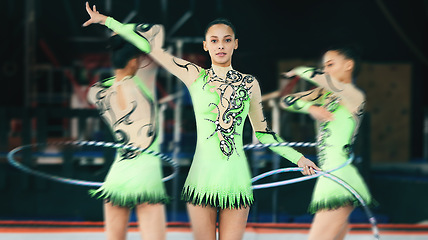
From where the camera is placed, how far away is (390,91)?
1016 cm

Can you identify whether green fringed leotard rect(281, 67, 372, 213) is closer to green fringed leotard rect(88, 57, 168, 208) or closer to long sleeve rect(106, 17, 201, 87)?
long sleeve rect(106, 17, 201, 87)

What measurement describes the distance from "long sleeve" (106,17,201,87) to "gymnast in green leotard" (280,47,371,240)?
791mm

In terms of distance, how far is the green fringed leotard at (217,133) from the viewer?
2.91 metres

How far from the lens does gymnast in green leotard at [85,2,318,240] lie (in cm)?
291

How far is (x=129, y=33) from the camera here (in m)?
3.06

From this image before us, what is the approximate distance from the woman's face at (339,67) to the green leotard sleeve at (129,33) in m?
1.20

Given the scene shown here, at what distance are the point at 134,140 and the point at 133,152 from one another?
0.27 feet

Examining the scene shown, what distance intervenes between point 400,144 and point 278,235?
6.39 metres

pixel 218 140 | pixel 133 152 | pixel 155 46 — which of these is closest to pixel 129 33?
pixel 155 46

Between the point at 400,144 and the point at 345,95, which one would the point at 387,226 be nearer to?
the point at 345,95

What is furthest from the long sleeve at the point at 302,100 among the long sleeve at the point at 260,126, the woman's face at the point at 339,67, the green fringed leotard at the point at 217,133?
the green fringed leotard at the point at 217,133

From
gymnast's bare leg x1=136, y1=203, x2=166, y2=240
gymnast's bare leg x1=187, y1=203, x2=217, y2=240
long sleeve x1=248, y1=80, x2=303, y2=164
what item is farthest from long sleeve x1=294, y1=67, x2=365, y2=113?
gymnast's bare leg x1=136, y1=203, x2=166, y2=240

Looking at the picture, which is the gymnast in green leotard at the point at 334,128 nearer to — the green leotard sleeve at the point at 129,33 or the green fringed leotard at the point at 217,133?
the green fringed leotard at the point at 217,133

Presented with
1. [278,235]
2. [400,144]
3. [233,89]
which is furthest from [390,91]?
[233,89]
